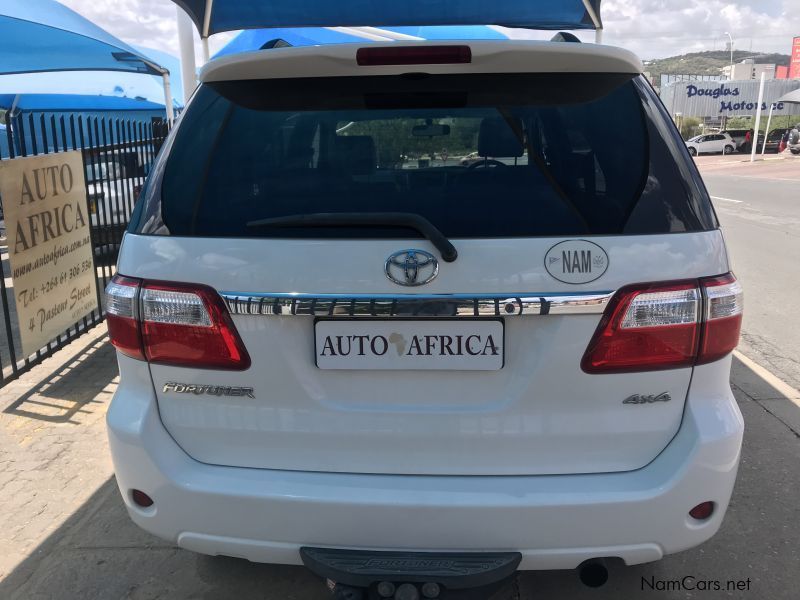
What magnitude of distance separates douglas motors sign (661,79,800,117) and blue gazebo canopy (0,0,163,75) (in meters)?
58.9

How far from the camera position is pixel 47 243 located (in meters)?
4.71

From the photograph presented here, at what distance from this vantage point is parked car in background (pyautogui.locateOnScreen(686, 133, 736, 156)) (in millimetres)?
47656

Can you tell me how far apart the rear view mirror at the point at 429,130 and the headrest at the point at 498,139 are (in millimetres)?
107

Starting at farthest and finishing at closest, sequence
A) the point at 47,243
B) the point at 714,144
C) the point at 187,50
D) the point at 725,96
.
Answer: the point at 725,96
the point at 714,144
the point at 187,50
the point at 47,243

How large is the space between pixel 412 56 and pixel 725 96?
6643 cm

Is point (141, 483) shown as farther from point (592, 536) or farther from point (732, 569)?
point (732, 569)

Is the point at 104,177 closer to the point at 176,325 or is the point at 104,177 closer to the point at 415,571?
the point at 176,325

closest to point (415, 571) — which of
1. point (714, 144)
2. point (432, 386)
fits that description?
point (432, 386)

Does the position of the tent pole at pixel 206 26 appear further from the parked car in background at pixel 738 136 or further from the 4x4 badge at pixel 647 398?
the parked car in background at pixel 738 136

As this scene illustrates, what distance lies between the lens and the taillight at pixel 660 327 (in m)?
1.78

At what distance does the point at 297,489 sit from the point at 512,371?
0.66 m

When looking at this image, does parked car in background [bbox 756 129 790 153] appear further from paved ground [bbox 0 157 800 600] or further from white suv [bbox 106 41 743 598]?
white suv [bbox 106 41 743 598]

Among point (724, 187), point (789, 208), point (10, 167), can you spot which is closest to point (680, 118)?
point (724, 187)

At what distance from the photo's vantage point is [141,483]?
196 cm
